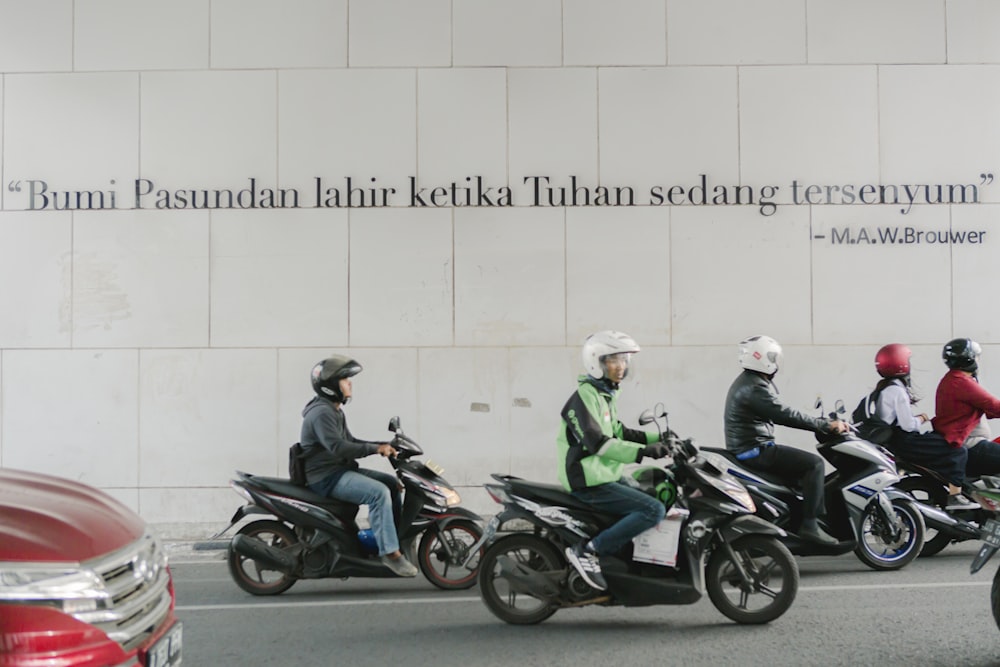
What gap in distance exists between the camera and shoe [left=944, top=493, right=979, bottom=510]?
28.0ft

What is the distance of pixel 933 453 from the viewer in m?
8.64

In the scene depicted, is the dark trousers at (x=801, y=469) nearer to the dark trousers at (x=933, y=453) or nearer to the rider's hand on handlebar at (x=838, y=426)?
the rider's hand on handlebar at (x=838, y=426)

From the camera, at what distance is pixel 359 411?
1081cm

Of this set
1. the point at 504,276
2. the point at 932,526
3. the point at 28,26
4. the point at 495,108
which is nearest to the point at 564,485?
the point at 932,526

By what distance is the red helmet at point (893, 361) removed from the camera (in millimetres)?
8742

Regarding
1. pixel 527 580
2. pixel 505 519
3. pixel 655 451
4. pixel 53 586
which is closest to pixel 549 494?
pixel 505 519

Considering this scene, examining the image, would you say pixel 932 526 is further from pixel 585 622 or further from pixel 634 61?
pixel 634 61

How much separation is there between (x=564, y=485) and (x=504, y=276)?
4745 millimetres

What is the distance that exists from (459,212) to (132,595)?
24.6 ft

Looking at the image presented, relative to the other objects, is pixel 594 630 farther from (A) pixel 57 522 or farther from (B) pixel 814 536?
(A) pixel 57 522

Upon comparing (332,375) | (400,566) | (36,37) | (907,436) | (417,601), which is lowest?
(417,601)

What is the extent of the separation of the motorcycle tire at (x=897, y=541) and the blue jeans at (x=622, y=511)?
2702mm

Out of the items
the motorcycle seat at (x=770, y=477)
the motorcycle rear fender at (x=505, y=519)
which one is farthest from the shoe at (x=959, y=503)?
the motorcycle rear fender at (x=505, y=519)

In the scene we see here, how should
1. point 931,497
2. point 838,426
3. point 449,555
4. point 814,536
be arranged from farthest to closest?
1. point 931,497
2. point 838,426
3. point 814,536
4. point 449,555
